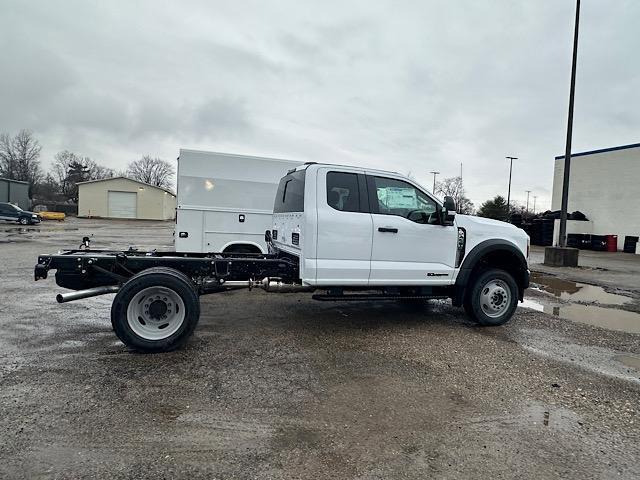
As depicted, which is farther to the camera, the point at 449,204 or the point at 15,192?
the point at 15,192

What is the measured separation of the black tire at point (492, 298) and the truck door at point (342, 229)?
1884 mm

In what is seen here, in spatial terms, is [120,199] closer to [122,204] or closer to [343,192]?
[122,204]

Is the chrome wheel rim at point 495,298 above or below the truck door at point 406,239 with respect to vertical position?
below

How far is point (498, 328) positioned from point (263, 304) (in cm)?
405

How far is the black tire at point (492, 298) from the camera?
20.8ft

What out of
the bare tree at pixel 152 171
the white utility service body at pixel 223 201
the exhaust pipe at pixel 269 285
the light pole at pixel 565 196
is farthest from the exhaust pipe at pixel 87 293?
the bare tree at pixel 152 171

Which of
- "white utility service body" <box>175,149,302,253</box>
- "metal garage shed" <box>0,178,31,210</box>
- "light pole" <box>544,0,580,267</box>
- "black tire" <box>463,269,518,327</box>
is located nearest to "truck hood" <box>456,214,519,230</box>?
"black tire" <box>463,269,518,327</box>

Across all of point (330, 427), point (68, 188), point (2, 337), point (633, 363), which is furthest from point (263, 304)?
point (68, 188)

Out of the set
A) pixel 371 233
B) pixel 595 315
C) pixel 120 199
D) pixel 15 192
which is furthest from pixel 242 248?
pixel 15 192

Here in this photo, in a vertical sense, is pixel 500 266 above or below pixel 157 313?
above

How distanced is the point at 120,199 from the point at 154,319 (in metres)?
54.4

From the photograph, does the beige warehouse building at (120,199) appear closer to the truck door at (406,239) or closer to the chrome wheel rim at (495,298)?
the truck door at (406,239)

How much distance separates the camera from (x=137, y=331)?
15.6ft

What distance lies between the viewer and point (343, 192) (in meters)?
5.69
